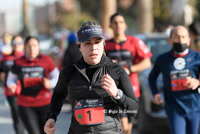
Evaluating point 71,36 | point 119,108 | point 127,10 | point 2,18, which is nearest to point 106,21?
point 71,36

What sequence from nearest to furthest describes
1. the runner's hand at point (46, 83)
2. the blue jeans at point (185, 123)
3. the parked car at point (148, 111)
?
the blue jeans at point (185, 123), the runner's hand at point (46, 83), the parked car at point (148, 111)

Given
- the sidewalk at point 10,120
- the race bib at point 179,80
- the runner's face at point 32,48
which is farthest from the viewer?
the runner's face at point 32,48

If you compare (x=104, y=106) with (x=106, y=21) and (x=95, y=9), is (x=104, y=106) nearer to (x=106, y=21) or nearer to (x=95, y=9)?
(x=106, y=21)

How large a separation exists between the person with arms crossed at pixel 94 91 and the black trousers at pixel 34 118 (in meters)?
2.41

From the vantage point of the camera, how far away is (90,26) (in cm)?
339

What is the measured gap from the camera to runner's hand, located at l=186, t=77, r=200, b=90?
16.4 ft

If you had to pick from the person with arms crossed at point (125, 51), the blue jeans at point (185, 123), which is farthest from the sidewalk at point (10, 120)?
the blue jeans at point (185, 123)

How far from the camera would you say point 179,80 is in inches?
202

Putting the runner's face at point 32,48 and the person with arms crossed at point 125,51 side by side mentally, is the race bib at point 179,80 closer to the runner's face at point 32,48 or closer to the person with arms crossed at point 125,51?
the person with arms crossed at point 125,51

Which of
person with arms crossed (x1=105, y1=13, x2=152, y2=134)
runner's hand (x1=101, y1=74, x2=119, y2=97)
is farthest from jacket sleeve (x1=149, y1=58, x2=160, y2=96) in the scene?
runner's hand (x1=101, y1=74, x2=119, y2=97)

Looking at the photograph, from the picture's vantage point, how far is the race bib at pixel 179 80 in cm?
512

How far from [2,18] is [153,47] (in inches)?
4960

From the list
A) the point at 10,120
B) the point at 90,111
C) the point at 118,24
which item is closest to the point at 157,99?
the point at 118,24

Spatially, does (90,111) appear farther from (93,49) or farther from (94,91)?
(93,49)
